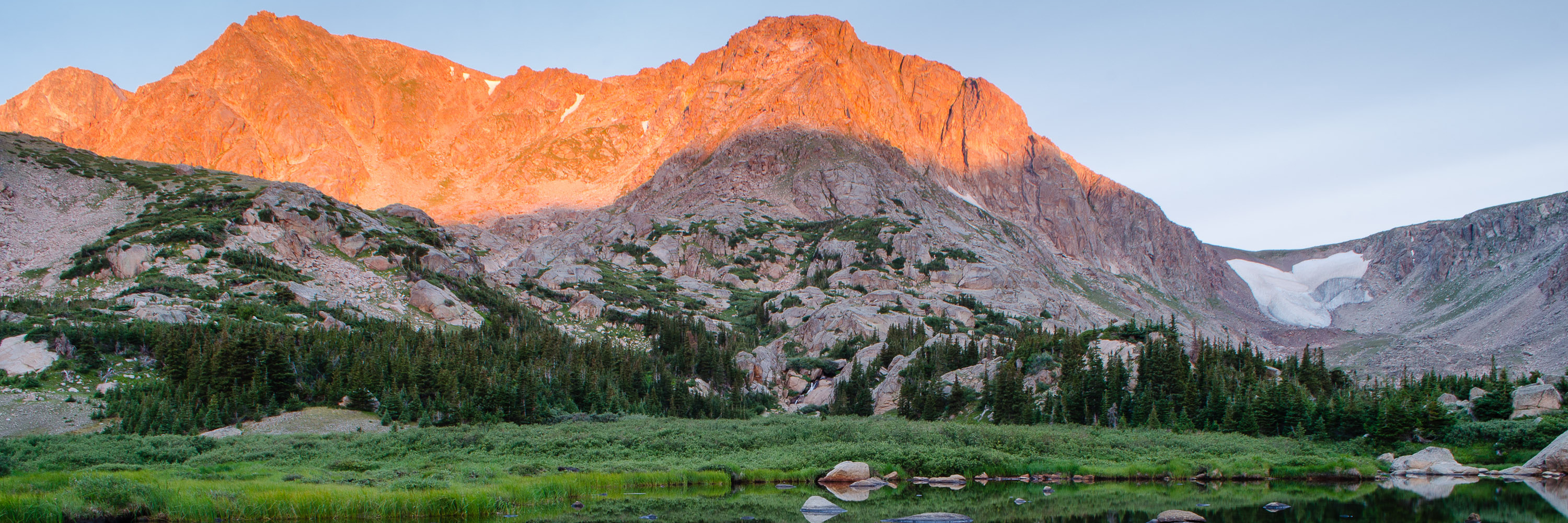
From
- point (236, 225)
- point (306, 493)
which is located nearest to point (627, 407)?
point (306, 493)

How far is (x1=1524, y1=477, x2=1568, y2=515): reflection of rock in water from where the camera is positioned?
3419cm

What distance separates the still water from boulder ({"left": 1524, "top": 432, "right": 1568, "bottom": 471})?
399 centimetres

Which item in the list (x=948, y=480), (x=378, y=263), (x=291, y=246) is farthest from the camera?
(x=378, y=263)

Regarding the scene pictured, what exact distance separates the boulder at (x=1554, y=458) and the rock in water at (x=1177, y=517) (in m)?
31.4

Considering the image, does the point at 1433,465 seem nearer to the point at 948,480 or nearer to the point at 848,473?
the point at 948,480

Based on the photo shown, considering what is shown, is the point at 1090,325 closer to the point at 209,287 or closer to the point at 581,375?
the point at 581,375

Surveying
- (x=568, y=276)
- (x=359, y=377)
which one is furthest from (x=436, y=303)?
(x=568, y=276)

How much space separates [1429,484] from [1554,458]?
29.2ft

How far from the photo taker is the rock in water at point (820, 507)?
35.5m

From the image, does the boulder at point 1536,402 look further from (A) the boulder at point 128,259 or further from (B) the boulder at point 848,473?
(A) the boulder at point 128,259

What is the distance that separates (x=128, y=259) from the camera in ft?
315

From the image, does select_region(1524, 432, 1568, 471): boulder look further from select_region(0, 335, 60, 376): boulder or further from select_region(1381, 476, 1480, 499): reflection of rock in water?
select_region(0, 335, 60, 376): boulder

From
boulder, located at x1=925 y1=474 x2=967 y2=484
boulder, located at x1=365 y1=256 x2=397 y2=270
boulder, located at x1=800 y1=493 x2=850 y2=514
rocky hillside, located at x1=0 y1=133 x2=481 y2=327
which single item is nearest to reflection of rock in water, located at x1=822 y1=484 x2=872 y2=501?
boulder, located at x1=800 y1=493 x2=850 y2=514

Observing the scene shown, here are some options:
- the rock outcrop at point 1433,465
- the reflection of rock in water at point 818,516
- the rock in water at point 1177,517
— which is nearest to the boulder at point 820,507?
the reflection of rock in water at point 818,516
